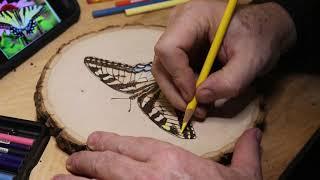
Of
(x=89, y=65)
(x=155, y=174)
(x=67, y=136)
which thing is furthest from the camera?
(x=89, y=65)

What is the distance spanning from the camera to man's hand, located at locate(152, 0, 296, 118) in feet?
2.09

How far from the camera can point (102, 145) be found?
1.96 feet

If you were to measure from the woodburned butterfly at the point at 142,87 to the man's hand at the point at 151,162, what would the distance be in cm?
9

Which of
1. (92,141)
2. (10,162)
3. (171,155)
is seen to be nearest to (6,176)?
(10,162)

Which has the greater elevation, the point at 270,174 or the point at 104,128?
the point at 104,128

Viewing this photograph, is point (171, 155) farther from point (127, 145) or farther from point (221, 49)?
point (221, 49)

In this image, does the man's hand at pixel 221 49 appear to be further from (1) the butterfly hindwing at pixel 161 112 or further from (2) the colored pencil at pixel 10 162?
(2) the colored pencil at pixel 10 162

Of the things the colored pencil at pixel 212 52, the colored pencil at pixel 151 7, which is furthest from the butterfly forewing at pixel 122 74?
the colored pencil at pixel 151 7

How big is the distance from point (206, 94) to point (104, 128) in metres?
0.16

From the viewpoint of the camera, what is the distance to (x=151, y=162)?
1.81 ft

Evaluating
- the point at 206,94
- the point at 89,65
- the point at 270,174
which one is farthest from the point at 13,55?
the point at 270,174

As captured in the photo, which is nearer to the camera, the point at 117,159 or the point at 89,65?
the point at 117,159

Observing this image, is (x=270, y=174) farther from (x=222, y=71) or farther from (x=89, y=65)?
(x=89, y=65)

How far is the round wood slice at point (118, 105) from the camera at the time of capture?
65 cm
